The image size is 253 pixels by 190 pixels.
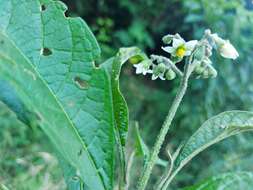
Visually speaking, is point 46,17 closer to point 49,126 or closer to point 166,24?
point 49,126

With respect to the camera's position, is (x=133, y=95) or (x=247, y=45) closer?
(x=247, y=45)

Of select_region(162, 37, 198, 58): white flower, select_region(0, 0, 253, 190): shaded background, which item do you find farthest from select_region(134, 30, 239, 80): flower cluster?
select_region(0, 0, 253, 190): shaded background

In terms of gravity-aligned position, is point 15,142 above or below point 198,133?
below

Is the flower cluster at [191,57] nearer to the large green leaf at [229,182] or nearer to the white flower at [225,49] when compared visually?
the white flower at [225,49]

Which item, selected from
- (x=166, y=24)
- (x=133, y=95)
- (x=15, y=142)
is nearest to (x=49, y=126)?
(x=15, y=142)

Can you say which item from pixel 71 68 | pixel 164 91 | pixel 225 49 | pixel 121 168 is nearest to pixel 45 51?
pixel 71 68

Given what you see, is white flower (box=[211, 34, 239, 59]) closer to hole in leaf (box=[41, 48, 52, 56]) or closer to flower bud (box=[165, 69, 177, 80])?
flower bud (box=[165, 69, 177, 80])
